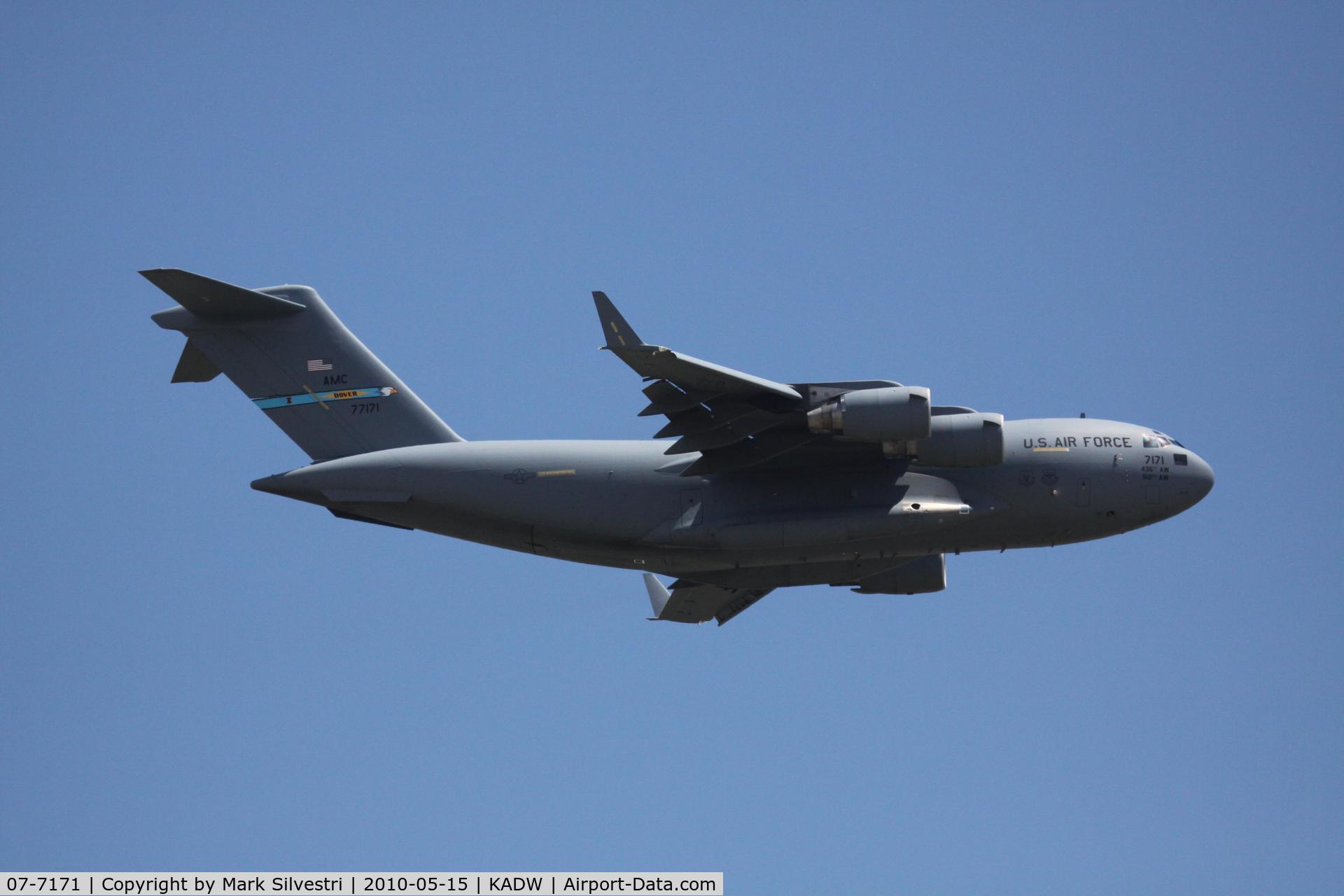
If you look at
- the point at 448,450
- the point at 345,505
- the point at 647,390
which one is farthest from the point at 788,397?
the point at 345,505

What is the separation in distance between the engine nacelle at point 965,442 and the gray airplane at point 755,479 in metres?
0.02

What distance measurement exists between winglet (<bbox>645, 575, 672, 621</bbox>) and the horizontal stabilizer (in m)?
5.44

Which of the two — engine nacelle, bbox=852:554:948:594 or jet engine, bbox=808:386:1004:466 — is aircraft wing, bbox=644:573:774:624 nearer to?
engine nacelle, bbox=852:554:948:594

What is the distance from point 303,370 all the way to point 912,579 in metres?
7.20

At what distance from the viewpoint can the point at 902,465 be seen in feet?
52.1

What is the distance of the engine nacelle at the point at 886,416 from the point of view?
49.2 feet

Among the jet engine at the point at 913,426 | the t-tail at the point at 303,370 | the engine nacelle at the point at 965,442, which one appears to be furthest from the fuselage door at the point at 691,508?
the t-tail at the point at 303,370

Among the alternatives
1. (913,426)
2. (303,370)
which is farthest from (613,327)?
(303,370)

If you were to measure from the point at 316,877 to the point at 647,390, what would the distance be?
579cm

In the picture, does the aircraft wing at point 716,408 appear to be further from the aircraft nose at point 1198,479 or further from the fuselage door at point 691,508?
the aircraft nose at point 1198,479

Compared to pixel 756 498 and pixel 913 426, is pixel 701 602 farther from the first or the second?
pixel 913 426

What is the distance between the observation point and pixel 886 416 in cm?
1498

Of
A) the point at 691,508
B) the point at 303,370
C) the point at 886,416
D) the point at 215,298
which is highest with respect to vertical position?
the point at 215,298

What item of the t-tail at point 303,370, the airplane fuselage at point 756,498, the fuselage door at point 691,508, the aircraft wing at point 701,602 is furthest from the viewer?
the aircraft wing at point 701,602
